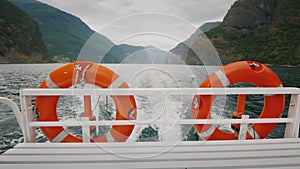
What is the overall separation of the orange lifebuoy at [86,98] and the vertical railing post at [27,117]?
137 millimetres

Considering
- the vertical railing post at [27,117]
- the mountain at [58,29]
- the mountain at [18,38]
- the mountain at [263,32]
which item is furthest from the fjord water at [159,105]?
the mountain at [18,38]

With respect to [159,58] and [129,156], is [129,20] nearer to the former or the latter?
[159,58]

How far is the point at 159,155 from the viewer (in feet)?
4.11

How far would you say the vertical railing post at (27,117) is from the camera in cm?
134

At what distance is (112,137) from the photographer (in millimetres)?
1550

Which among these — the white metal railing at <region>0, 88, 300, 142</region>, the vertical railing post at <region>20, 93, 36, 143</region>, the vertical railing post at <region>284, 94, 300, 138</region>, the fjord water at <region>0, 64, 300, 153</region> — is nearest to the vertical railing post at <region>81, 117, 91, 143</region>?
the white metal railing at <region>0, 88, 300, 142</region>

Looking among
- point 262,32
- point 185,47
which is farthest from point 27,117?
point 262,32

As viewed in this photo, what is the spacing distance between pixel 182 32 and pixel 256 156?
1058mm

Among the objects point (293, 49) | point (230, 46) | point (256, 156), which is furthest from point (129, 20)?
point (293, 49)

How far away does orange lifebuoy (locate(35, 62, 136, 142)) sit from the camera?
1479 millimetres

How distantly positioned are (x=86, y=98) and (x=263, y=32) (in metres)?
34.0

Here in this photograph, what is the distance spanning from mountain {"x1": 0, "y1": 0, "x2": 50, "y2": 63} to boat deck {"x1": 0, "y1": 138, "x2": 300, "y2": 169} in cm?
4167

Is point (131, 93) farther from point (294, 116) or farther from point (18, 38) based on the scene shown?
point (18, 38)

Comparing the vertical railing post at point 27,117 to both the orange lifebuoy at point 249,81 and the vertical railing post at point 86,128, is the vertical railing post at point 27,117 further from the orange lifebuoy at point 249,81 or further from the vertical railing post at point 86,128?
the orange lifebuoy at point 249,81
